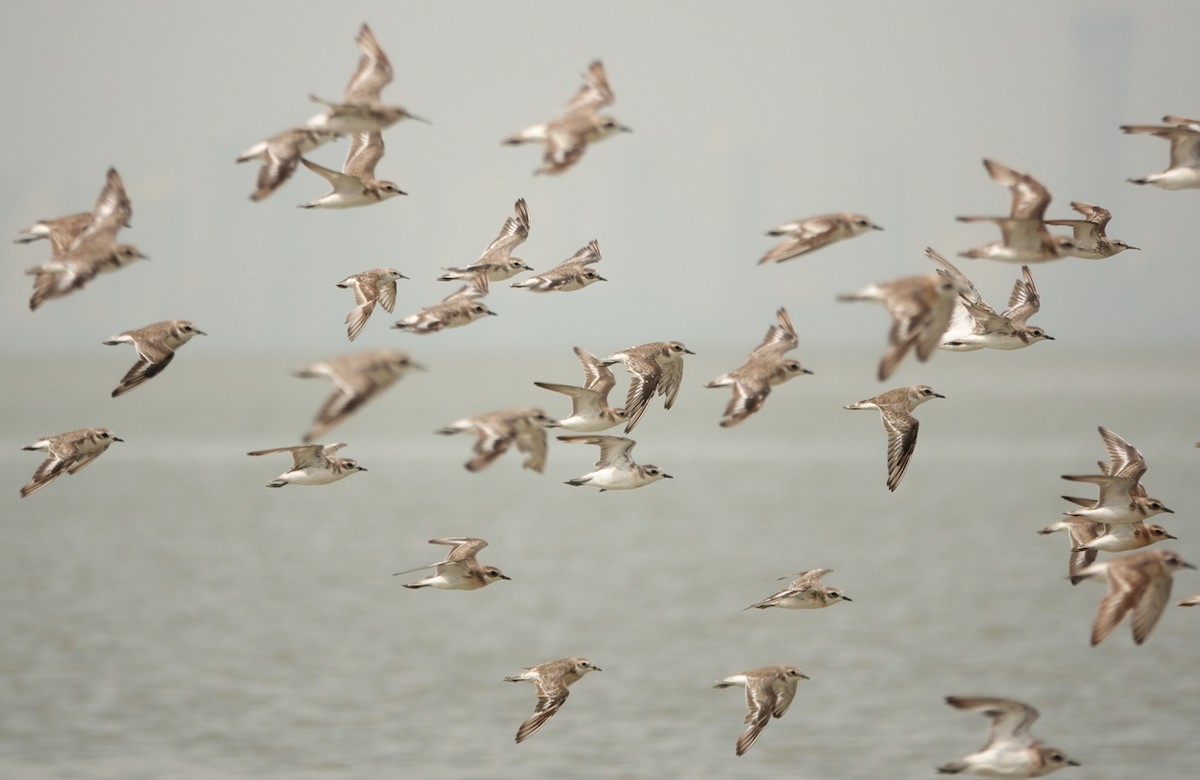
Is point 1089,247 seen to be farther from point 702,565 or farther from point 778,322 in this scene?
point 702,565

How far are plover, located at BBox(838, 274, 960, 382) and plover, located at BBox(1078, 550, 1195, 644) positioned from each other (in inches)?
94.3

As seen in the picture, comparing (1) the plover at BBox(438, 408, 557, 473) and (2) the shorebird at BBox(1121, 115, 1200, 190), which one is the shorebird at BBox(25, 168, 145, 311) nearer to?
(1) the plover at BBox(438, 408, 557, 473)

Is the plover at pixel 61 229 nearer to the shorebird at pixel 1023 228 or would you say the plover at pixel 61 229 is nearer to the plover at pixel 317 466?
the plover at pixel 317 466

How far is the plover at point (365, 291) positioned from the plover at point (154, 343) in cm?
201

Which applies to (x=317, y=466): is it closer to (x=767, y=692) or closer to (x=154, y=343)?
(x=154, y=343)

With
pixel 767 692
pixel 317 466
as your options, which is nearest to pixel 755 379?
pixel 767 692

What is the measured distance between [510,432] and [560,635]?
38.5m

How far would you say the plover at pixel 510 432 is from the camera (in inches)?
526

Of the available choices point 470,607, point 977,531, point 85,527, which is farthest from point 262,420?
point 470,607

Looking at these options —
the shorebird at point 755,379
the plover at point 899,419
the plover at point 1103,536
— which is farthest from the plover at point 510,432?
the plover at point 1103,536

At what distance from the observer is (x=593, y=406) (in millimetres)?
17250

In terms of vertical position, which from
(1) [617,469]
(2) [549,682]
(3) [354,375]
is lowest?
(2) [549,682]

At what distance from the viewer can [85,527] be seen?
8431 centimetres

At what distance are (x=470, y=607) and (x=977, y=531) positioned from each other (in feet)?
106
